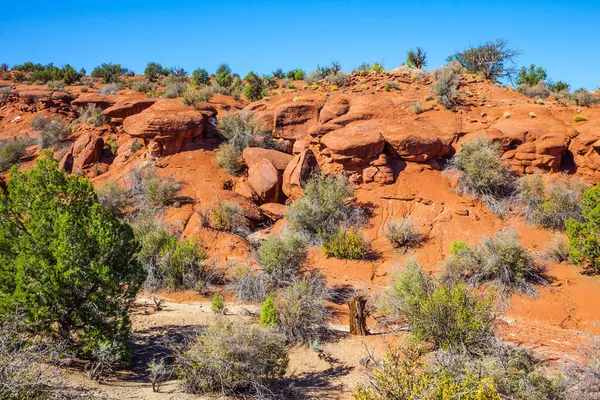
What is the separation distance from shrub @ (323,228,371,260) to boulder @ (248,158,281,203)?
3938mm

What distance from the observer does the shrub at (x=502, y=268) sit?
9766mm

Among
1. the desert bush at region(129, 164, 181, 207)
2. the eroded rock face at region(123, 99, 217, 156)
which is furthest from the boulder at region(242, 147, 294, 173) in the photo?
the desert bush at region(129, 164, 181, 207)

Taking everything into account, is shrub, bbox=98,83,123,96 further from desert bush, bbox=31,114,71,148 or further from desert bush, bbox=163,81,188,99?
desert bush, bbox=163,81,188,99

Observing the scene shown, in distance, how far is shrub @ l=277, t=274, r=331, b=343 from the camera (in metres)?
8.07

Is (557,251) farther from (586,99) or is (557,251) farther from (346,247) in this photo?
(586,99)

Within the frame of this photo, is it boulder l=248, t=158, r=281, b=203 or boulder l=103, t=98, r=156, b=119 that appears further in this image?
boulder l=103, t=98, r=156, b=119

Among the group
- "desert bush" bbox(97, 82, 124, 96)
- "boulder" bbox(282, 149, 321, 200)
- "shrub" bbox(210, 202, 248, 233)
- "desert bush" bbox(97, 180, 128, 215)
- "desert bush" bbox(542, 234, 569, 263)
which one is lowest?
"desert bush" bbox(542, 234, 569, 263)

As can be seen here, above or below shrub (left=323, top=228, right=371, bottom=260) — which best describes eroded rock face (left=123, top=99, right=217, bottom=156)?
above

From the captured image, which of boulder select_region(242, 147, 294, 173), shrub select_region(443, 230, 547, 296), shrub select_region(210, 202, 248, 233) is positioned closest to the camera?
shrub select_region(443, 230, 547, 296)

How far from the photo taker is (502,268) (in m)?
9.93

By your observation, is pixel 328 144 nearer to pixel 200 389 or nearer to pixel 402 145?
pixel 402 145

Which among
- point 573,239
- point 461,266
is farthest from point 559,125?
point 461,266

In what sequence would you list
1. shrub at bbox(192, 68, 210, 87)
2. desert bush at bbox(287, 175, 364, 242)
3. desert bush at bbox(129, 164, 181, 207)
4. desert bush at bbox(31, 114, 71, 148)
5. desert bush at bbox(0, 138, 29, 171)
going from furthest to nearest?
shrub at bbox(192, 68, 210, 87)
desert bush at bbox(31, 114, 71, 148)
desert bush at bbox(0, 138, 29, 171)
desert bush at bbox(129, 164, 181, 207)
desert bush at bbox(287, 175, 364, 242)

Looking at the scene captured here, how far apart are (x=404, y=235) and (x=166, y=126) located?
11.9m
